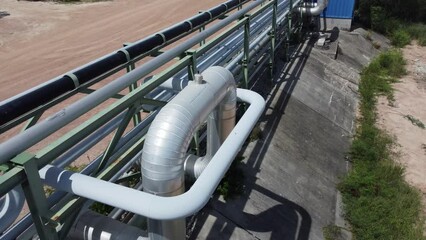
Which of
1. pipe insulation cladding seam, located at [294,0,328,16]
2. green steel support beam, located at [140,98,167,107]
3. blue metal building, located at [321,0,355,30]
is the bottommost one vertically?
blue metal building, located at [321,0,355,30]

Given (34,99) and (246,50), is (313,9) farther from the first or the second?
(34,99)

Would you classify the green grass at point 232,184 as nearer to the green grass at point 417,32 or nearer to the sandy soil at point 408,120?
the sandy soil at point 408,120

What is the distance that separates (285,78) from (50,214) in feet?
34.0

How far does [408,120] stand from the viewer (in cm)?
1325

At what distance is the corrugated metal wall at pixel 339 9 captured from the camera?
1894 centimetres

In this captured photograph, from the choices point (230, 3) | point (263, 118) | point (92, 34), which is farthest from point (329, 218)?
point (92, 34)

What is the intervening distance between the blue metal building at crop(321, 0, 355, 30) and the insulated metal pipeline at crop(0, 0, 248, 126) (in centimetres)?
1303

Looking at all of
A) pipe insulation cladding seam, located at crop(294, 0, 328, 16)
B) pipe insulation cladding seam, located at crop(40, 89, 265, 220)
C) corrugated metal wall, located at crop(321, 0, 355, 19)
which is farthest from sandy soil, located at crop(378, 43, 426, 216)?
pipe insulation cladding seam, located at crop(40, 89, 265, 220)

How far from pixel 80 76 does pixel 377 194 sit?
7246 millimetres

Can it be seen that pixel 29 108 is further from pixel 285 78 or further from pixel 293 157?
pixel 285 78

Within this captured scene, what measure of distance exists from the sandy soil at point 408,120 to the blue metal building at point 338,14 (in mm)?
3642

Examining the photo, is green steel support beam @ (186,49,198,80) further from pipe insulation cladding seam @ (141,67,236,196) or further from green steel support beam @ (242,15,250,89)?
green steel support beam @ (242,15,250,89)

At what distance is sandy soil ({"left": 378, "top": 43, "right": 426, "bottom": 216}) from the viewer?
10.5 m

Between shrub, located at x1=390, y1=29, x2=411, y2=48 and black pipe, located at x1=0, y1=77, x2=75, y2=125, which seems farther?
shrub, located at x1=390, y1=29, x2=411, y2=48
